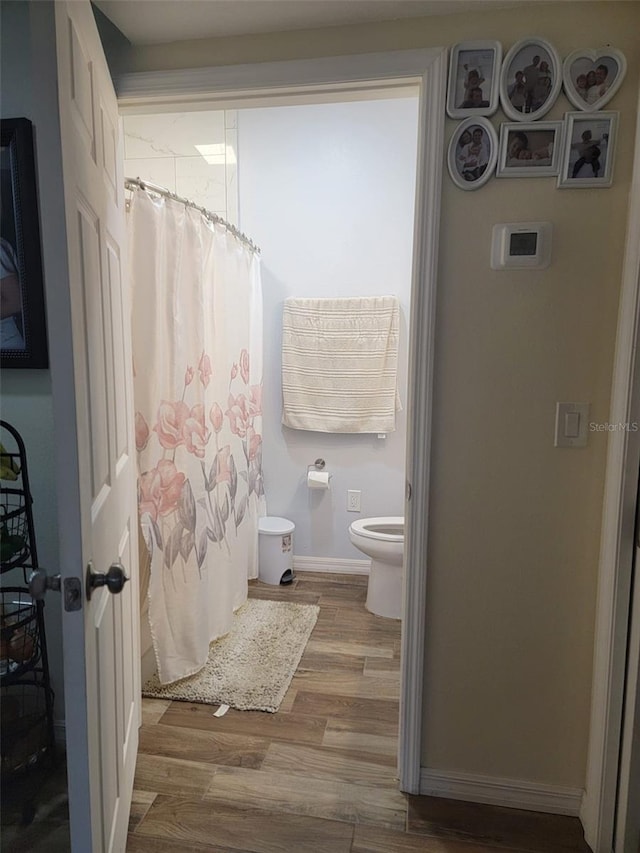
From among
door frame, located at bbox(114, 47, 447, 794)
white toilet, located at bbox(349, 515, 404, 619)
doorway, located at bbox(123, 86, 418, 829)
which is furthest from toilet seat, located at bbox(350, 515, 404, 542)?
door frame, located at bbox(114, 47, 447, 794)

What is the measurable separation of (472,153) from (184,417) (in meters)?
1.37

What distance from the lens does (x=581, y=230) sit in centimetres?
145

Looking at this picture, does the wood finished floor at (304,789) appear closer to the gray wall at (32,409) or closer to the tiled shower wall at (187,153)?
the gray wall at (32,409)

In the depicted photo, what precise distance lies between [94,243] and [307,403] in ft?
7.01

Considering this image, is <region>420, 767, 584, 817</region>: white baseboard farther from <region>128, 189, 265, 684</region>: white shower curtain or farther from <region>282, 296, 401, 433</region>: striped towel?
<region>282, 296, 401, 433</region>: striped towel

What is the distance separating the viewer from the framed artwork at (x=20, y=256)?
1560mm

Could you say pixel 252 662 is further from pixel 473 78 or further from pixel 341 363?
pixel 473 78

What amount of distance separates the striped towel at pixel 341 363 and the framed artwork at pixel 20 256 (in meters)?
1.72

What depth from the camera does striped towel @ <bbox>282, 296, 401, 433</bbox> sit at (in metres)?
3.09

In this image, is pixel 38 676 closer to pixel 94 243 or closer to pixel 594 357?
pixel 94 243

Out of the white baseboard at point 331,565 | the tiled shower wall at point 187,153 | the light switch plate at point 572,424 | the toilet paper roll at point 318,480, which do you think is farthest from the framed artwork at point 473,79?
the white baseboard at point 331,565

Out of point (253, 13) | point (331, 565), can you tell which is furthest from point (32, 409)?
point (331, 565)

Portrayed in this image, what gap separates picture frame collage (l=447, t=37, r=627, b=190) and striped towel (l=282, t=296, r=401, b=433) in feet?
5.29

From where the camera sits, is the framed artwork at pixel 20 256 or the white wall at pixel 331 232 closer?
the framed artwork at pixel 20 256
